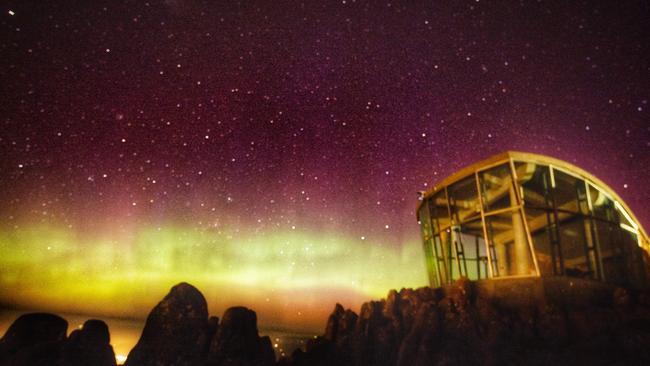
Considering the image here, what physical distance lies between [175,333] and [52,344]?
6641 mm

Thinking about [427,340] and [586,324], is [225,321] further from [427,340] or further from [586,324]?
[586,324]

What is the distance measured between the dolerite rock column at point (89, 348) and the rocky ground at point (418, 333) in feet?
0.17

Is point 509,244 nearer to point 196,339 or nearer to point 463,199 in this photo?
point 463,199

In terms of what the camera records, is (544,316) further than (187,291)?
No

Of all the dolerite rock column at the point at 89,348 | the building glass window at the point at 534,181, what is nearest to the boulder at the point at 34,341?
the dolerite rock column at the point at 89,348

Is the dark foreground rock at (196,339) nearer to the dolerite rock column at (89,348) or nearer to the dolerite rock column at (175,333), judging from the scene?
the dolerite rock column at (175,333)

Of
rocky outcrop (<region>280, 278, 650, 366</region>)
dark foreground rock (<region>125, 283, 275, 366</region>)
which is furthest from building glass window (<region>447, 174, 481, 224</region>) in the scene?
dark foreground rock (<region>125, 283, 275, 366</region>)

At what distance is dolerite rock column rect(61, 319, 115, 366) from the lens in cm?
2177

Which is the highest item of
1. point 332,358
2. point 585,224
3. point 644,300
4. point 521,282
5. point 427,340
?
point 585,224

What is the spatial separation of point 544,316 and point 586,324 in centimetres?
149

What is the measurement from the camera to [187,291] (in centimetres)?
2486

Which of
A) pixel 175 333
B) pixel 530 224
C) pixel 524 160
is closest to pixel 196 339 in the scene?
pixel 175 333

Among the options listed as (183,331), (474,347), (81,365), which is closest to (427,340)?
(474,347)

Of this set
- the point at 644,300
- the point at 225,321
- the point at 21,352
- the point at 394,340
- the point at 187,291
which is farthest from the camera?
the point at 187,291
